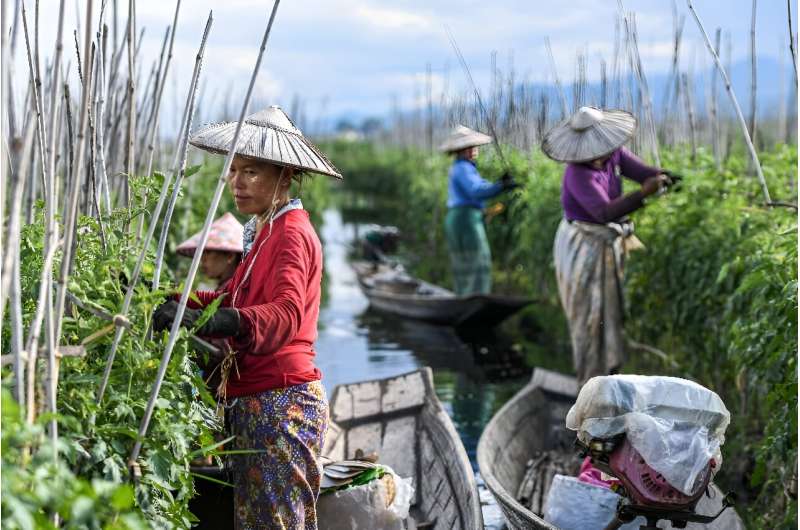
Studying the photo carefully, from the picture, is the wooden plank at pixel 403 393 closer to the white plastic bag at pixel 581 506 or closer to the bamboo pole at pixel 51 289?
the white plastic bag at pixel 581 506

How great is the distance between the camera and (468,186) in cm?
772

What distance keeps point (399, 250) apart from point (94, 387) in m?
13.6

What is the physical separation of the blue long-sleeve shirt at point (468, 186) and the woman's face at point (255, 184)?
4564mm

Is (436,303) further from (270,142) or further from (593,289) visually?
(270,142)

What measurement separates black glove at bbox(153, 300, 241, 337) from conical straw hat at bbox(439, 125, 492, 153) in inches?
181

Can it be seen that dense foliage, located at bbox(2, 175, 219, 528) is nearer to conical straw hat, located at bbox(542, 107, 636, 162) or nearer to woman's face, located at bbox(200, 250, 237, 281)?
woman's face, located at bbox(200, 250, 237, 281)

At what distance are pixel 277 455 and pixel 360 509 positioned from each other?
0.48 meters

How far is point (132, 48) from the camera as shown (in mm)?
2816

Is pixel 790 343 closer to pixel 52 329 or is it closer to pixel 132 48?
pixel 132 48

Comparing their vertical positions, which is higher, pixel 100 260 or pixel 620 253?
pixel 100 260

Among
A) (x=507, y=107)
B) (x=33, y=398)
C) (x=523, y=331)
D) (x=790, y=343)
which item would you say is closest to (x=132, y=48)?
(x=33, y=398)

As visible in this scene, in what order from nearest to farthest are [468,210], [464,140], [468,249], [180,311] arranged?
1. [180,311]
2. [464,140]
3. [468,210]
4. [468,249]

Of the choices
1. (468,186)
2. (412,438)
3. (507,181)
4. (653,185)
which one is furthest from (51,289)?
(468,186)

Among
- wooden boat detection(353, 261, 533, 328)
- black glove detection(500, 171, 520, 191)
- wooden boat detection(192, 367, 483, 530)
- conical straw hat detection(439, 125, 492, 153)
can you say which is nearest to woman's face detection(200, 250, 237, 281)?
wooden boat detection(192, 367, 483, 530)
